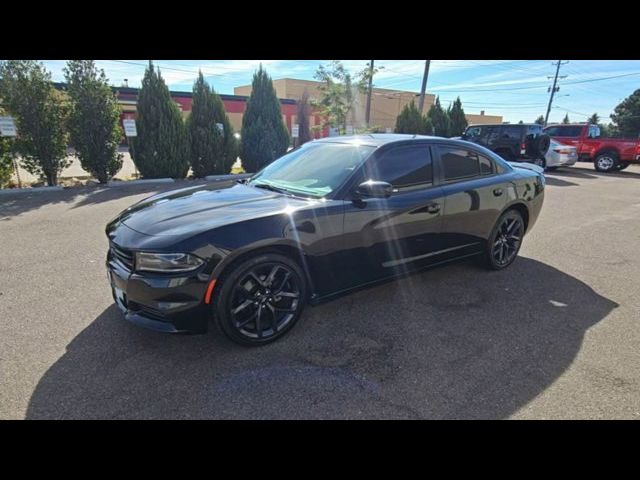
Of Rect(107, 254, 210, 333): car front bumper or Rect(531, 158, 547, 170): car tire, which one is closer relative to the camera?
Rect(107, 254, 210, 333): car front bumper

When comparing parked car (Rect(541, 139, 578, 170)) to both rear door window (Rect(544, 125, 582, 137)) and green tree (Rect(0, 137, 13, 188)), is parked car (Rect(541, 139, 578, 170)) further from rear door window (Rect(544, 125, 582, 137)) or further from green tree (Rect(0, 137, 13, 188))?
green tree (Rect(0, 137, 13, 188))

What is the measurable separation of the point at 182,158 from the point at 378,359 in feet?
35.4

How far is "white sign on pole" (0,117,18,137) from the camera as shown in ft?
28.4

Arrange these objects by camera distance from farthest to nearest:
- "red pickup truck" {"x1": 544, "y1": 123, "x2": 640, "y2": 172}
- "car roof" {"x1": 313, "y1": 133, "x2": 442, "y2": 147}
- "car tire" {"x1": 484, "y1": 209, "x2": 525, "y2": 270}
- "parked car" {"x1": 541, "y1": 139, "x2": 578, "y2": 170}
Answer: "red pickup truck" {"x1": 544, "y1": 123, "x2": 640, "y2": 172}
"parked car" {"x1": 541, "y1": 139, "x2": 578, "y2": 170}
"car tire" {"x1": 484, "y1": 209, "x2": 525, "y2": 270}
"car roof" {"x1": 313, "y1": 133, "x2": 442, "y2": 147}

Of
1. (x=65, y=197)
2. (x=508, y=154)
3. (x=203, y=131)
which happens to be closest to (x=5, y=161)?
(x=65, y=197)

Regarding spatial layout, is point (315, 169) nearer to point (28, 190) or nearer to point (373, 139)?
point (373, 139)

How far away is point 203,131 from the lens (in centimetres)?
1225

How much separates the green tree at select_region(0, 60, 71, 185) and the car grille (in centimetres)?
907

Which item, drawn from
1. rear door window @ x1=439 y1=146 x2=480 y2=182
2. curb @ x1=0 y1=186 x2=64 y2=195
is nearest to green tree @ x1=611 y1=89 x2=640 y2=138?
rear door window @ x1=439 y1=146 x2=480 y2=182

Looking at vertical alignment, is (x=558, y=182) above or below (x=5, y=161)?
below

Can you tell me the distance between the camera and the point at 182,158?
38.8ft

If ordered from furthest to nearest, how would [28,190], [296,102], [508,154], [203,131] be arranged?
[296,102] < [508,154] < [203,131] < [28,190]

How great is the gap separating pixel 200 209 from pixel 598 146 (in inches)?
763
